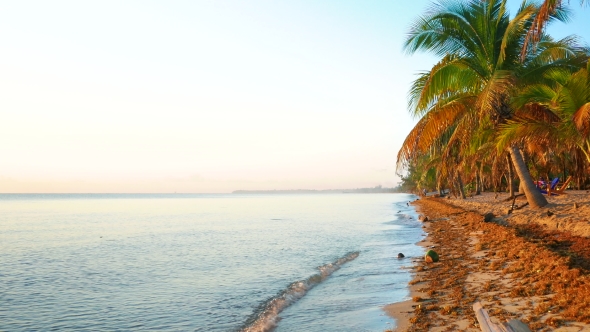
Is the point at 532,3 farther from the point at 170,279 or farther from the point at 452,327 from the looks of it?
the point at 170,279

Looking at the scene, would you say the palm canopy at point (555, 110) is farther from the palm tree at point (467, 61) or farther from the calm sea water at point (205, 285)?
the calm sea water at point (205, 285)

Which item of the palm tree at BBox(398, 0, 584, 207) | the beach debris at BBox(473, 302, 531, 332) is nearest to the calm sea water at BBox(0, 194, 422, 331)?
the beach debris at BBox(473, 302, 531, 332)

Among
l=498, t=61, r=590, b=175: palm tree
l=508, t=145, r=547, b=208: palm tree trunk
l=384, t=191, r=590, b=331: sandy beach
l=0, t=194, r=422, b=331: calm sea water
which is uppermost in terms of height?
l=498, t=61, r=590, b=175: palm tree

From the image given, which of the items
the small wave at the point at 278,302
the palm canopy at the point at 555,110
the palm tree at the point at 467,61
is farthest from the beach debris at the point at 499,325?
the palm tree at the point at 467,61

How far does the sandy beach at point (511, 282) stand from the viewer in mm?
6266

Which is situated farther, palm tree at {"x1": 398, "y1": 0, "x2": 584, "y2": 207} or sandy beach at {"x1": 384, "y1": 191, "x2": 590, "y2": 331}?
palm tree at {"x1": 398, "y1": 0, "x2": 584, "y2": 207}

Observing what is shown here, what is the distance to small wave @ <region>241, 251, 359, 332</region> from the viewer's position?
831 cm

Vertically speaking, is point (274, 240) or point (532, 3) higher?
point (532, 3)

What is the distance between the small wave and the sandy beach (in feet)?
7.63

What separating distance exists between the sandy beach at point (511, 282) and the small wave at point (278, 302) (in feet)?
7.63

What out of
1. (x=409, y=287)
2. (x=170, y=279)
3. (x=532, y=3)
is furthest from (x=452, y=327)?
(x=532, y=3)

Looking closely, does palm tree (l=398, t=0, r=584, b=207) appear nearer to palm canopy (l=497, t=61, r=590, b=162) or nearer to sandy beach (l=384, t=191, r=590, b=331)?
palm canopy (l=497, t=61, r=590, b=162)

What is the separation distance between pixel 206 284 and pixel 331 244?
10.3 metres

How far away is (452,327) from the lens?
6352 mm
